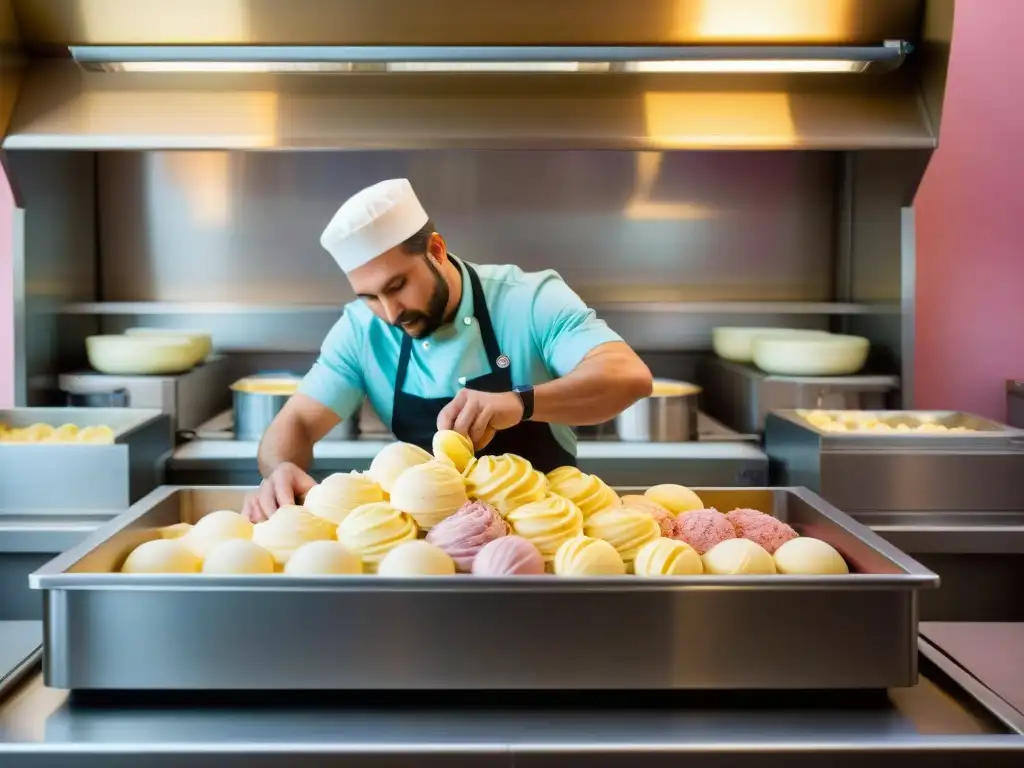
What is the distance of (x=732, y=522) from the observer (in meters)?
1.57

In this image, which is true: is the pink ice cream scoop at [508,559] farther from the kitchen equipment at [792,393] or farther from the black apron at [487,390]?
the kitchen equipment at [792,393]

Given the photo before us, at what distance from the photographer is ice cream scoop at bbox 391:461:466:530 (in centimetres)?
146

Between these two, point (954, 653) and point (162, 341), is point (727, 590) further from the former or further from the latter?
point (162, 341)

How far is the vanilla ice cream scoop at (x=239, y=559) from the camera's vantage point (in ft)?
4.43

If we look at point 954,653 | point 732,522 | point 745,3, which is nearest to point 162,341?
point 745,3

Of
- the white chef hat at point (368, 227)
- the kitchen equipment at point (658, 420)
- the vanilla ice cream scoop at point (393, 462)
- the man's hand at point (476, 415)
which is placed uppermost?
the white chef hat at point (368, 227)

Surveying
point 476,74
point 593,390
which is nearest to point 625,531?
point 593,390

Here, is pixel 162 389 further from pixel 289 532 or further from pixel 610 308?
pixel 289 532

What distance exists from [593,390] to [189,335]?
1.79 m

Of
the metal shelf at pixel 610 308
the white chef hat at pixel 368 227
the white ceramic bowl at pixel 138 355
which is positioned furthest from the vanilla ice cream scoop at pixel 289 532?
the metal shelf at pixel 610 308

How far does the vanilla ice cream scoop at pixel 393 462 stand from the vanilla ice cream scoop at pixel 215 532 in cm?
19

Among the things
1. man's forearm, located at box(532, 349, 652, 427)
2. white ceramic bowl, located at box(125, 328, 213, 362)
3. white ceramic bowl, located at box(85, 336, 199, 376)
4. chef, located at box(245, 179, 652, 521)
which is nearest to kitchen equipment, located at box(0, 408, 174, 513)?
chef, located at box(245, 179, 652, 521)

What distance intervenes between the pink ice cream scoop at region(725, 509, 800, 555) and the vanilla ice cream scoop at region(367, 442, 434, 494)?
442mm

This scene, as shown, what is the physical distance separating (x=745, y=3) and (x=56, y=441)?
2177 mm
